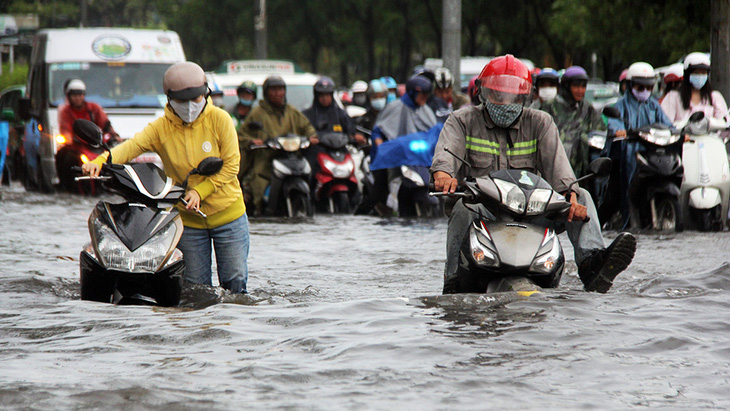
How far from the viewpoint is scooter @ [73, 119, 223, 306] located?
19.7 ft

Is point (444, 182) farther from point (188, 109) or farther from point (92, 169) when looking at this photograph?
point (92, 169)

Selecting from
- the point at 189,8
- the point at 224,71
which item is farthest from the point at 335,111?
the point at 189,8

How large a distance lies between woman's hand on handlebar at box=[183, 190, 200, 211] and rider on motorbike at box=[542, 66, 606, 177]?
6459 millimetres

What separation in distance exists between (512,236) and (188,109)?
1893 millimetres

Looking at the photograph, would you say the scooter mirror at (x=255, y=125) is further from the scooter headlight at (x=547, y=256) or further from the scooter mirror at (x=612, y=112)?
the scooter headlight at (x=547, y=256)

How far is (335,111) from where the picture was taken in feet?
49.9

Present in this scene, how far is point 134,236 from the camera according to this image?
6.01 metres

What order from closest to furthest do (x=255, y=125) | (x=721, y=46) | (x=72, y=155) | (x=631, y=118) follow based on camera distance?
(x=631, y=118), (x=255, y=125), (x=721, y=46), (x=72, y=155)

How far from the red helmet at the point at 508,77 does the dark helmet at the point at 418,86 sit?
733cm

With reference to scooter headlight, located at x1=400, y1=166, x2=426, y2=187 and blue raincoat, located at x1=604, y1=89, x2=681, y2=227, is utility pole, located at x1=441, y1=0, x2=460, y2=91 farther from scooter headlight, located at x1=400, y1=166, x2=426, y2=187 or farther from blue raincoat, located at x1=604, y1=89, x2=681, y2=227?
blue raincoat, located at x1=604, y1=89, x2=681, y2=227

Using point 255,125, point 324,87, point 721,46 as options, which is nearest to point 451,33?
point 324,87

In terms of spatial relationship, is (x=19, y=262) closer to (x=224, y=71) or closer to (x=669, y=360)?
(x=669, y=360)

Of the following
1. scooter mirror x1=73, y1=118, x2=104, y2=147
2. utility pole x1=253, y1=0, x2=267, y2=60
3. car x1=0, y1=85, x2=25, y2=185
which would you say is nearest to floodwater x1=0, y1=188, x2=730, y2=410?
scooter mirror x1=73, y1=118, x2=104, y2=147

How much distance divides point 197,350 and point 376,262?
14.8 ft
